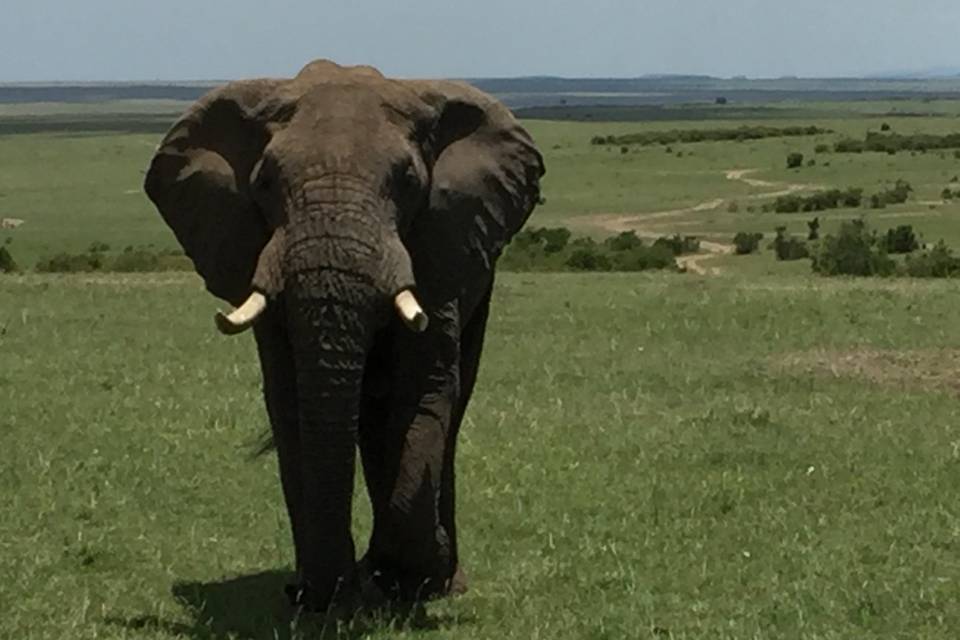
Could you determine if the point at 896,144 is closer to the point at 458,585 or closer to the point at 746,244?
the point at 746,244

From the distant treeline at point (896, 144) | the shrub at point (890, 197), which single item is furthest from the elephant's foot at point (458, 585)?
the distant treeline at point (896, 144)

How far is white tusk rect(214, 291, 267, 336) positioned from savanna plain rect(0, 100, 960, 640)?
1.47 m

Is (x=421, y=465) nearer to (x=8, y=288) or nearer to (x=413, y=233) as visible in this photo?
(x=413, y=233)

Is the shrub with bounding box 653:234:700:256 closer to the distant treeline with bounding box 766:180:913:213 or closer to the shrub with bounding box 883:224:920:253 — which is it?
the shrub with bounding box 883:224:920:253

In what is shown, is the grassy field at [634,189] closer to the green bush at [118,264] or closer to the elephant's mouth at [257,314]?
the green bush at [118,264]

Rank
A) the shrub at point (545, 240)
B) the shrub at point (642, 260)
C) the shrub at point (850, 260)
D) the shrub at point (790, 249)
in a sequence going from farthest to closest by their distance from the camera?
1. the shrub at point (545, 240)
2. the shrub at point (790, 249)
3. the shrub at point (642, 260)
4. the shrub at point (850, 260)

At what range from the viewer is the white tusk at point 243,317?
632cm

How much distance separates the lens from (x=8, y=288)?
22.0 metres

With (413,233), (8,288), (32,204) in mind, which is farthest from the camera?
(32,204)

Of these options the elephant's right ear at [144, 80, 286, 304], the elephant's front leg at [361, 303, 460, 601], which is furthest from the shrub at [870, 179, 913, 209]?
the elephant's right ear at [144, 80, 286, 304]

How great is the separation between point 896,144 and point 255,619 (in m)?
65.4

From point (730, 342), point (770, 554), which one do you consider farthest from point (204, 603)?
point (730, 342)

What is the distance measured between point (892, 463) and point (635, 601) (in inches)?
162

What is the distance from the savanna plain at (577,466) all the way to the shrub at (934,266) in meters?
1.86
